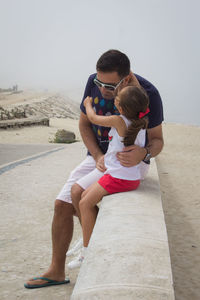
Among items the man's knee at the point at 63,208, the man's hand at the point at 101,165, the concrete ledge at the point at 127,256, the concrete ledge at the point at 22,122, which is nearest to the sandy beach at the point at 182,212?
the man's knee at the point at 63,208

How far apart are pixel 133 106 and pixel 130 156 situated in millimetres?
343

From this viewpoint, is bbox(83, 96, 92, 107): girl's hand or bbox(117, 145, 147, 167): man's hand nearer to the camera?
bbox(117, 145, 147, 167): man's hand

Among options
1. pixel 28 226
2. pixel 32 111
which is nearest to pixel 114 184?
pixel 28 226

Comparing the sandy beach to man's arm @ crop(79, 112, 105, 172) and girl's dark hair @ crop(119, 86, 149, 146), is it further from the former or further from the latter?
girl's dark hair @ crop(119, 86, 149, 146)

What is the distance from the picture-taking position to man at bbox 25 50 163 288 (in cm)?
271

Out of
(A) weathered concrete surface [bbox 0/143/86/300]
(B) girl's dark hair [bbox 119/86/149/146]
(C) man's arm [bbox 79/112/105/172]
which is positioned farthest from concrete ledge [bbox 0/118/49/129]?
(B) girl's dark hair [bbox 119/86/149/146]

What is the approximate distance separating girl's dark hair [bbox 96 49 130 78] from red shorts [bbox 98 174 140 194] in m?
0.72

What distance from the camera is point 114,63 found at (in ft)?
8.84

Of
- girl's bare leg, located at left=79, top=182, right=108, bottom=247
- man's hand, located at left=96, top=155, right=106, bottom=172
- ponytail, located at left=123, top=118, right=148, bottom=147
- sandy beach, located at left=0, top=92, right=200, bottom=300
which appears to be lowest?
sandy beach, located at left=0, top=92, right=200, bottom=300

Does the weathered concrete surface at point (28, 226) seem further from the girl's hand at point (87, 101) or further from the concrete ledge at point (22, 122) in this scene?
the concrete ledge at point (22, 122)

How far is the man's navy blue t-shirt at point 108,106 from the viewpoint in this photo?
2930 millimetres

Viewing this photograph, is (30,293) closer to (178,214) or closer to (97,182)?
(97,182)

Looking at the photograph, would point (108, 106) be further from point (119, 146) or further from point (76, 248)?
point (76, 248)

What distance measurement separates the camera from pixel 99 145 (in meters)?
3.16
